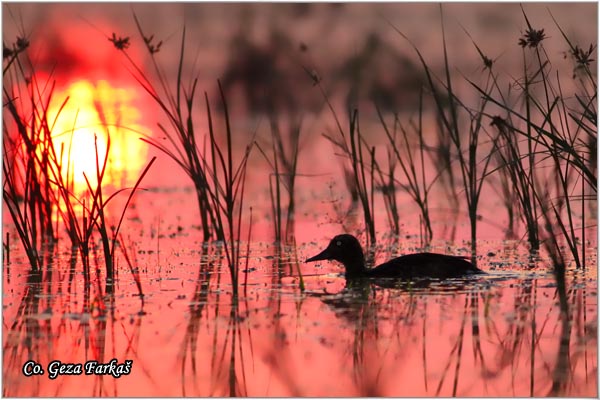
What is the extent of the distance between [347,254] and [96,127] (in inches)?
223

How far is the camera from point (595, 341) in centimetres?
509

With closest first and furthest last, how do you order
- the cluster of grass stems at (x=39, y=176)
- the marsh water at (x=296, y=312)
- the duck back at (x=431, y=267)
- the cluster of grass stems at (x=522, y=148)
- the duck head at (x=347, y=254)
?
1. the marsh water at (x=296, y=312)
2. the cluster of grass stems at (x=522, y=148)
3. the cluster of grass stems at (x=39, y=176)
4. the duck back at (x=431, y=267)
5. the duck head at (x=347, y=254)

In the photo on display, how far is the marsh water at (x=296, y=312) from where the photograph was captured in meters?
4.57

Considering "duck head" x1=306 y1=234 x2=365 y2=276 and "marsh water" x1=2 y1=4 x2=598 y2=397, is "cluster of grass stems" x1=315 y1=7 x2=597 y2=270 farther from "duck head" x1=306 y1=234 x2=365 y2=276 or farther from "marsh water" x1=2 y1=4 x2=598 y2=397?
"duck head" x1=306 y1=234 x2=365 y2=276

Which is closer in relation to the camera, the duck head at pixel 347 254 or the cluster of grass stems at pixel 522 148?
the cluster of grass stems at pixel 522 148

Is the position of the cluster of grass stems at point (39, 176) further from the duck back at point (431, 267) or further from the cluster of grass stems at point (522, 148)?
the cluster of grass stems at point (522, 148)

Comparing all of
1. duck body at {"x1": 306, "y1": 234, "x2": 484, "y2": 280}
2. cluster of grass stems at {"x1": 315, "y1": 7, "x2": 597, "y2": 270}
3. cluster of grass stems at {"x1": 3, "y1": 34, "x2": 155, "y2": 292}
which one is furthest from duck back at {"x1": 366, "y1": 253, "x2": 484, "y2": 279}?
cluster of grass stems at {"x1": 3, "y1": 34, "x2": 155, "y2": 292}

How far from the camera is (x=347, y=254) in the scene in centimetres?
747

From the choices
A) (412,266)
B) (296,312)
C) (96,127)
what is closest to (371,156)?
(412,266)

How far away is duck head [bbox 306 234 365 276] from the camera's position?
7359mm

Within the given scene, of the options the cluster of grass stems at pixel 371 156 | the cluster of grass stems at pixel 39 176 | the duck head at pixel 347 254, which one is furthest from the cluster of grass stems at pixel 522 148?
the cluster of grass stems at pixel 39 176

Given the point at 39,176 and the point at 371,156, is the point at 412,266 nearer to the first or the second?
the point at 371,156

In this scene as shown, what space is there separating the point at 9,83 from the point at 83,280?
2.26 m

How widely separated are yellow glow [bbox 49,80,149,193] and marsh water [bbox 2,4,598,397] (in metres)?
0.47
